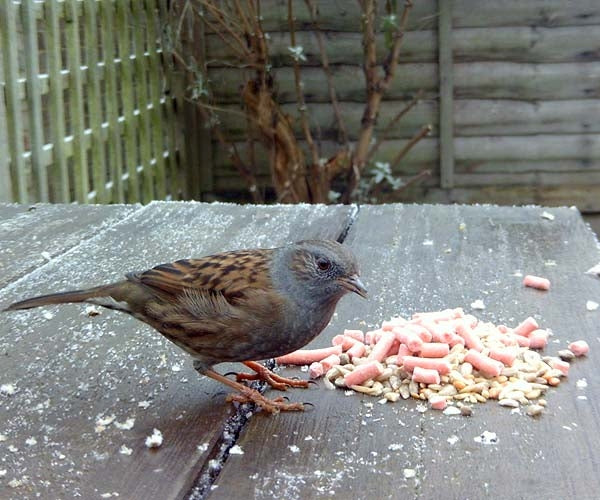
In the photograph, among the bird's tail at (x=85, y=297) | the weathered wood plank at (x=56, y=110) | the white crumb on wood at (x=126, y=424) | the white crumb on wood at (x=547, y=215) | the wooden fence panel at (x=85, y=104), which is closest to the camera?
the white crumb on wood at (x=126, y=424)

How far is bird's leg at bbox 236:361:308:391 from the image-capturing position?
8.14ft

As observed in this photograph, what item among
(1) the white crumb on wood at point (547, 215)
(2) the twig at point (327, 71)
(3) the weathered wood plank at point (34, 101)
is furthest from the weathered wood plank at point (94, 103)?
(1) the white crumb on wood at point (547, 215)

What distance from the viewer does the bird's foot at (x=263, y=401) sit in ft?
7.61

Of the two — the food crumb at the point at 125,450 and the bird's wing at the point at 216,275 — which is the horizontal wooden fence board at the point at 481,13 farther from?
the food crumb at the point at 125,450

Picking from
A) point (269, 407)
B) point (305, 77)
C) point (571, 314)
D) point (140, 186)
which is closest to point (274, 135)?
point (305, 77)

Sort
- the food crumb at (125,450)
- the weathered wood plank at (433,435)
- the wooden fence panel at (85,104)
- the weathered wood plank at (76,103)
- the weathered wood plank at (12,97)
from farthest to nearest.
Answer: the weathered wood plank at (76,103) < the wooden fence panel at (85,104) < the weathered wood plank at (12,97) < the food crumb at (125,450) < the weathered wood plank at (433,435)

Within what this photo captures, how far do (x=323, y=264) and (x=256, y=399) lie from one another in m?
0.39

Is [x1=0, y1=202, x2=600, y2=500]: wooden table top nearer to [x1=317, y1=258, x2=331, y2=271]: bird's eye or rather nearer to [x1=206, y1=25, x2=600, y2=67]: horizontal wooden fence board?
[x1=317, y1=258, x2=331, y2=271]: bird's eye

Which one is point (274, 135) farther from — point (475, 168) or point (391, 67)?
point (475, 168)

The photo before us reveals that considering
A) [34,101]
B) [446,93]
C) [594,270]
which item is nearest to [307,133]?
[446,93]

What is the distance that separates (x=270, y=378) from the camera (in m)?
2.50

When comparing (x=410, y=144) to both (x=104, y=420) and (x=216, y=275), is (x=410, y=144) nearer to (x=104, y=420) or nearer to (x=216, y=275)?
(x=216, y=275)

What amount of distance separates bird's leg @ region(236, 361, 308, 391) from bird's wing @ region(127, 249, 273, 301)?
0.23m

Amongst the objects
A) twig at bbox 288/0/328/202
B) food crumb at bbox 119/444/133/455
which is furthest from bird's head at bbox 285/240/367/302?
twig at bbox 288/0/328/202
